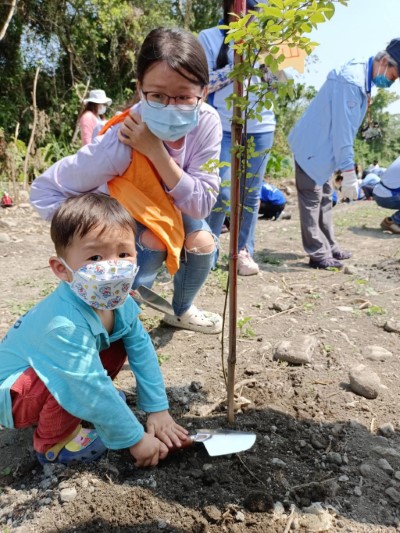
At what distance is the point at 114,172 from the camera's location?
1.99 meters

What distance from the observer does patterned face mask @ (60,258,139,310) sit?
1365mm

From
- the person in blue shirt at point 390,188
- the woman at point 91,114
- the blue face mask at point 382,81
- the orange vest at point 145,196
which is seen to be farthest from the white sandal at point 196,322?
the woman at point 91,114

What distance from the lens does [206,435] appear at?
1537 mm

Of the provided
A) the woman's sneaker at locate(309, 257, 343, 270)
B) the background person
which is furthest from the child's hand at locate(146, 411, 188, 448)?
the background person

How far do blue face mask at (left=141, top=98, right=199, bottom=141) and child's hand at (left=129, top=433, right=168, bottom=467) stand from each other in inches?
43.0

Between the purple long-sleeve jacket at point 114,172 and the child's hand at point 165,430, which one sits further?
the purple long-sleeve jacket at point 114,172

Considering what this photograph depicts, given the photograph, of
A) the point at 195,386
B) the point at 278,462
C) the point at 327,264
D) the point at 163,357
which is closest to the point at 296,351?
the point at 195,386

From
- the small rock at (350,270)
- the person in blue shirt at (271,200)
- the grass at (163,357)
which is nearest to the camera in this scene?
the grass at (163,357)

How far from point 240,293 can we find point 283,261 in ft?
3.98

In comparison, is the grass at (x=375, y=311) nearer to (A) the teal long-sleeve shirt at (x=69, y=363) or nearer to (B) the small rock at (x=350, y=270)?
(B) the small rock at (x=350, y=270)

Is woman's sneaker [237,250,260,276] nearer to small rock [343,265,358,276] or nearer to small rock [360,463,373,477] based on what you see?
small rock [343,265,358,276]

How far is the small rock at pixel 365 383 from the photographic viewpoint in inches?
76.0

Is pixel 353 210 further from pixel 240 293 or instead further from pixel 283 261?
pixel 240 293

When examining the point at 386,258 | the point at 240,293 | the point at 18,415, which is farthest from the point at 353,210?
the point at 18,415
